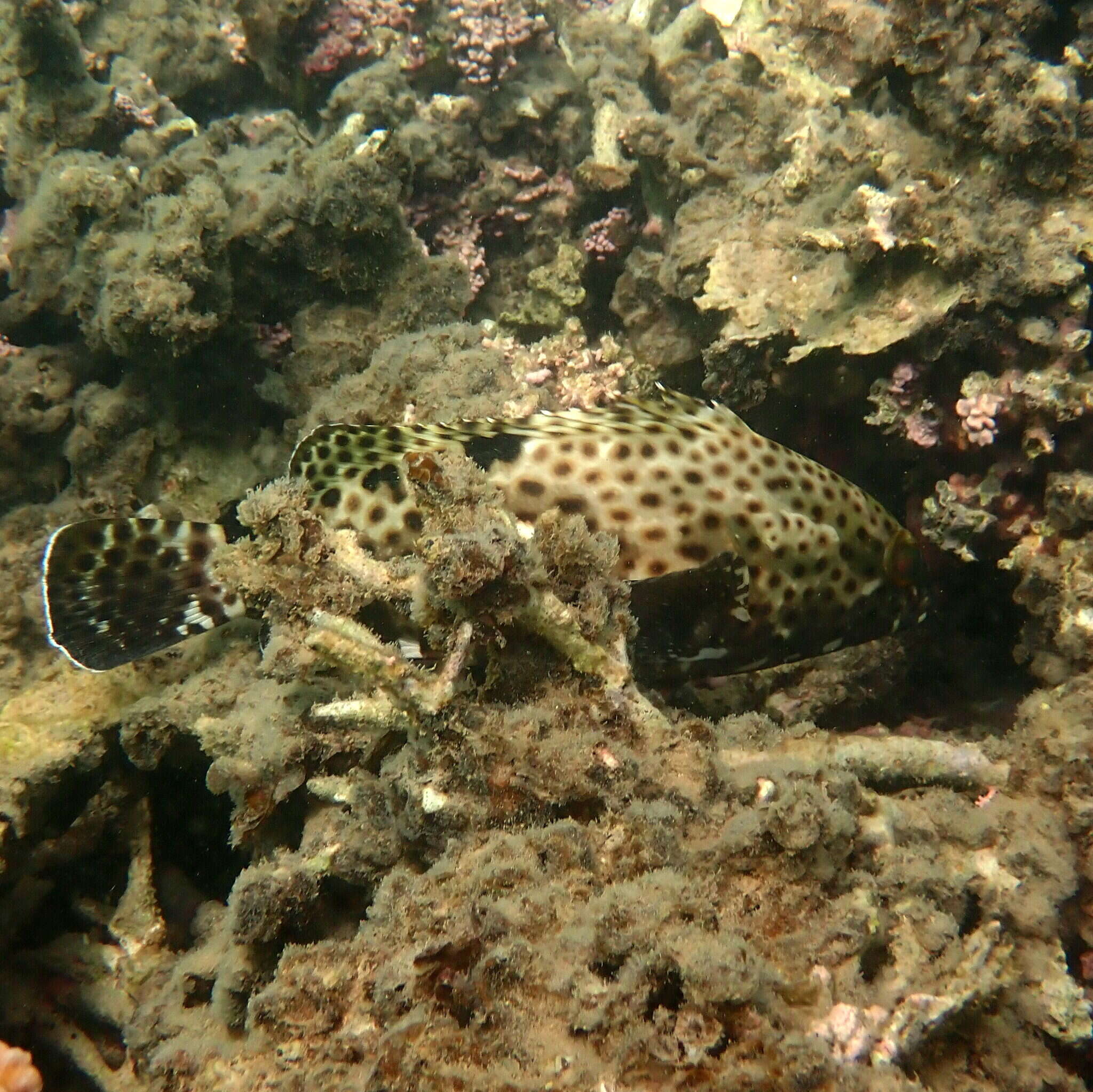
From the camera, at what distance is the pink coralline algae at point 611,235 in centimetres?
645

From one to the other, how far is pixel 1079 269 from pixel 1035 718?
241 cm

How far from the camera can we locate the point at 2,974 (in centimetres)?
393

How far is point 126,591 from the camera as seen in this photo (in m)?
4.20

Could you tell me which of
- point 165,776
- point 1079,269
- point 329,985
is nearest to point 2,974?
point 165,776

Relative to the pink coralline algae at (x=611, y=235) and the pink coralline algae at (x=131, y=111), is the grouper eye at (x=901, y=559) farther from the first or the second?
the pink coralline algae at (x=131, y=111)

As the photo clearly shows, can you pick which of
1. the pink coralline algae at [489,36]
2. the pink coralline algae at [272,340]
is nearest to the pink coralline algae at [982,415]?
the pink coralline algae at [272,340]

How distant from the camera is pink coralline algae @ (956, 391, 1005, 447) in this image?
421cm

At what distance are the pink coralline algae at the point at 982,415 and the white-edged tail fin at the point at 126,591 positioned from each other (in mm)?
4254

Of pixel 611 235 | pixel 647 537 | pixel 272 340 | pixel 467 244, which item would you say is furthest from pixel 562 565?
pixel 467 244

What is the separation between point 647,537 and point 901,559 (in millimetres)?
1645

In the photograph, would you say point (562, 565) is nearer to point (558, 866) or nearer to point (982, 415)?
point (558, 866)

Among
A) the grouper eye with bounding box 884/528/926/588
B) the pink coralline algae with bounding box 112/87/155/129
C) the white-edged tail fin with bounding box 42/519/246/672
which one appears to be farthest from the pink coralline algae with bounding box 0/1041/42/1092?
the pink coralline algae with bounding box 112/87/155/129

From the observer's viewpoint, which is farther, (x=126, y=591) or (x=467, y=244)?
(x=467, y=244)

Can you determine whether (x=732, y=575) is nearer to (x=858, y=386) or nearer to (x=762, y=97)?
(x=858, y=386)
